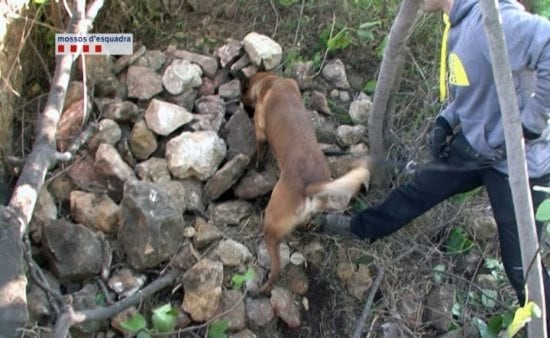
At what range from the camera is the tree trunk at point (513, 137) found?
187cm

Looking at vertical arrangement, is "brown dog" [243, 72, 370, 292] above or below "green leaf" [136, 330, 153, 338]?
above

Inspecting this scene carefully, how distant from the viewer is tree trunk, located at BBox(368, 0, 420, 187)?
Answer: 11.7ft

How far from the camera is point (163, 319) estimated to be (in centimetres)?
319

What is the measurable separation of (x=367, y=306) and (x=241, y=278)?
75cm

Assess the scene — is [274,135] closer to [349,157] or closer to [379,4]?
[349,157]

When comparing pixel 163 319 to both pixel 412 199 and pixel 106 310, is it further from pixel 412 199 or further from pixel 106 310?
pixel 412 199

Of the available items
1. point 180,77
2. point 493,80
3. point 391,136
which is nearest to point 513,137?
point 493,80

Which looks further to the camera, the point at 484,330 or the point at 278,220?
the point at 484,330

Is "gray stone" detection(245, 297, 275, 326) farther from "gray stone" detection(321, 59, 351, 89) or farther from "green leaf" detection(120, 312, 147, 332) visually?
"gray stone" detection(321, 59, 351, 89)

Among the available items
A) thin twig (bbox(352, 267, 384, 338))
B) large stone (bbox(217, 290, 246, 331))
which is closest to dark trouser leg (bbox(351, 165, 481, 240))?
thin twig (bbox(352, 267, 384, 338))

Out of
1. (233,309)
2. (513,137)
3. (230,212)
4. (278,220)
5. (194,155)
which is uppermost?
(513,137)

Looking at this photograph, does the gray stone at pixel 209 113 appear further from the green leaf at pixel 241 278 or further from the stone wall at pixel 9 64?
the stone wall at pixel 9 64

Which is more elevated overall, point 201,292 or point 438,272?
point 201,292

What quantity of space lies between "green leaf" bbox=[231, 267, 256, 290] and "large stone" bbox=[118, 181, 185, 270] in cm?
36
